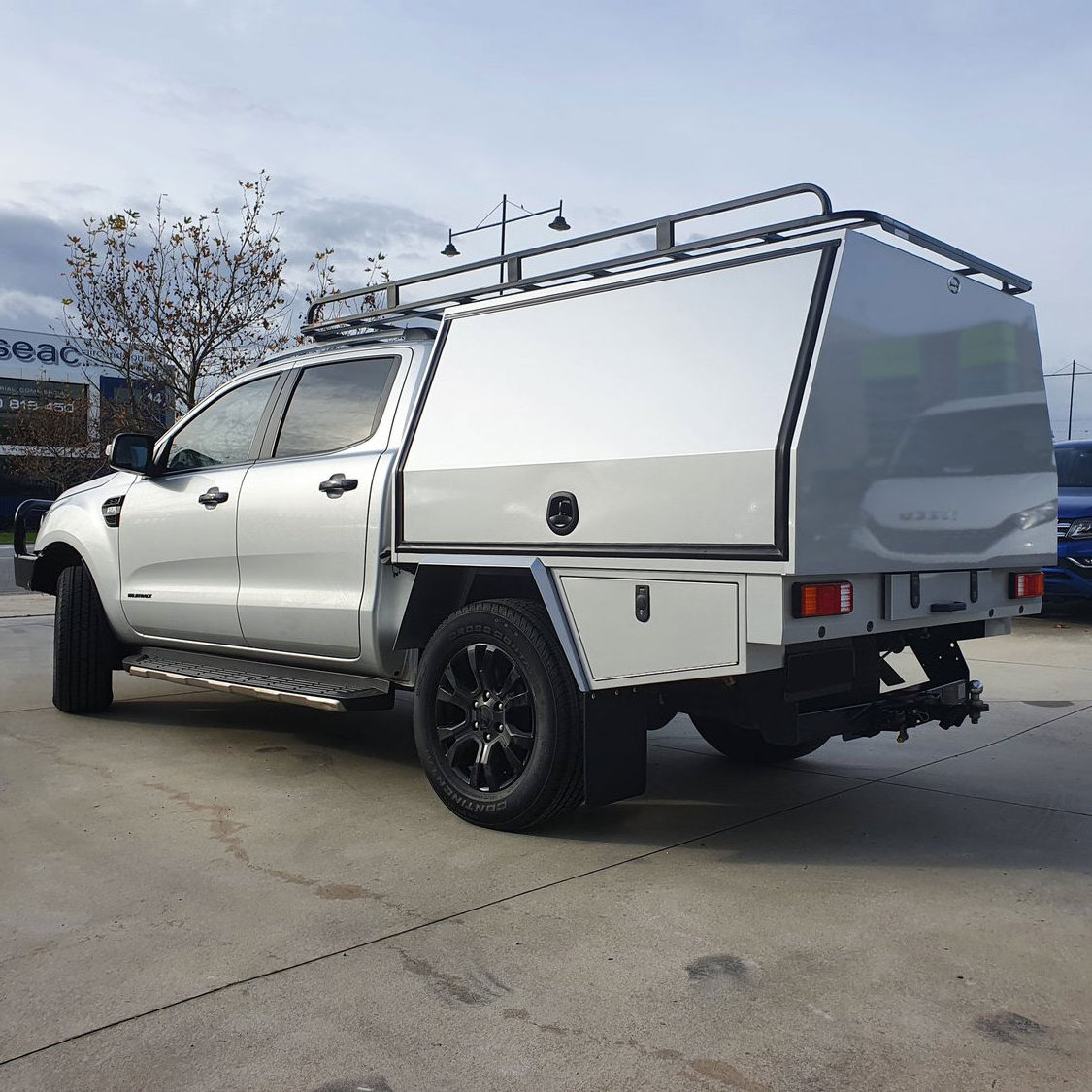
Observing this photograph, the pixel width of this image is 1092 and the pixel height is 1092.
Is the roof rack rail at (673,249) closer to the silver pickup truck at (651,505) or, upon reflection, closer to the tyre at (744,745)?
the silver pickup truck at (651,505)

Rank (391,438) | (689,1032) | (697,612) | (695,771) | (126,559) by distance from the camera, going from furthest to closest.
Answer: (126,559), (695,771), (391,438), (697,612), (689,1032)

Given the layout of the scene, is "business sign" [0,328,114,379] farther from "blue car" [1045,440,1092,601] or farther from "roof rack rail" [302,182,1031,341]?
"roof rack rail" [302,182,1031,341]

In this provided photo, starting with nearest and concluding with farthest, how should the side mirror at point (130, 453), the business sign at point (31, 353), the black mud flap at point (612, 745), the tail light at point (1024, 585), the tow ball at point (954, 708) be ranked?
the black mud flap at point (612, 745)
the tow ball at point (954, 708)
the tail light at point (1024, 585)
the side mirror at point (130, 453)
the business sign at point (31, 353)

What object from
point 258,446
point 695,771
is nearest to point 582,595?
point 695,771

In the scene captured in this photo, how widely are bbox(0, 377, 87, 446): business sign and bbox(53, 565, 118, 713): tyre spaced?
2475 centimetres

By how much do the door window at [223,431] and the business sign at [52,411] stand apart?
2527cm

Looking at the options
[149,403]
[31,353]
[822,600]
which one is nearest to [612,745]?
[822,600]

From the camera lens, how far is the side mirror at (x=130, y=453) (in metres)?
6.29

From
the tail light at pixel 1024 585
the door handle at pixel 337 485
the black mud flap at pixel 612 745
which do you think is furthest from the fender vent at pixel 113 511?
the tail light at pixel 1024 585

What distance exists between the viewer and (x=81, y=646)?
6871 millimetres

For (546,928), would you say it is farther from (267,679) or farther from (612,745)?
(267,679)

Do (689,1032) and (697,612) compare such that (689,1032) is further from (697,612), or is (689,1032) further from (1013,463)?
(1013,463)

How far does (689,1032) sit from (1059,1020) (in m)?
0.95

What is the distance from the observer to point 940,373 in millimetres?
4355
